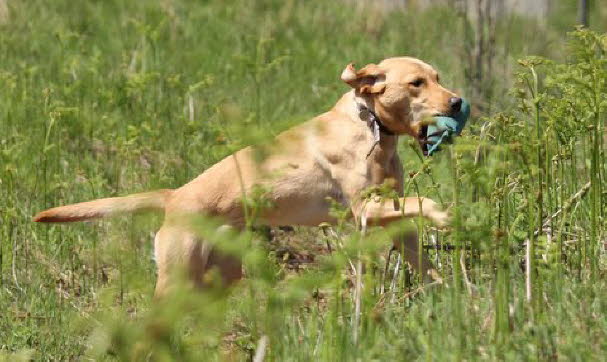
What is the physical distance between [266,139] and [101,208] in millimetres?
2002

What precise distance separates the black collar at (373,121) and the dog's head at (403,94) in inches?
0.6

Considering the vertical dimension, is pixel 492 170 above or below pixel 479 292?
above

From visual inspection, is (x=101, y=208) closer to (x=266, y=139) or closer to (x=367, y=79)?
(x=367, y=79)

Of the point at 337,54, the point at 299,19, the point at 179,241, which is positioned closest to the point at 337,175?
the point at 179,241

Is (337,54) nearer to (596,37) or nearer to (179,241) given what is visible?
(179,241)

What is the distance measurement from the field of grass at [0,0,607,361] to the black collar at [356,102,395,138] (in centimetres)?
37

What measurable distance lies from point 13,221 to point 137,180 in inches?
36.3

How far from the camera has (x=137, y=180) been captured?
7164 millimetres

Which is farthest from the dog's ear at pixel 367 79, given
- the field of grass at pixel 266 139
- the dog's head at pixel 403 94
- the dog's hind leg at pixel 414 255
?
the dog's hind leg at pixel 414 255

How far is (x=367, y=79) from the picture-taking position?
18.8 ft

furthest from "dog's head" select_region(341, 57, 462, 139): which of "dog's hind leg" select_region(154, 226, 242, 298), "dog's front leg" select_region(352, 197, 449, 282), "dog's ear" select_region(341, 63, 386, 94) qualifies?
"dog's hind leg" select_region(154, 226, 242, 298)

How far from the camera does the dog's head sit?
18.2 ft

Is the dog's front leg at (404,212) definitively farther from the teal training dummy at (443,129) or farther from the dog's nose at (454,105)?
the dog's nose at (454,105)

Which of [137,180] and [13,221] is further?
[137,180]
